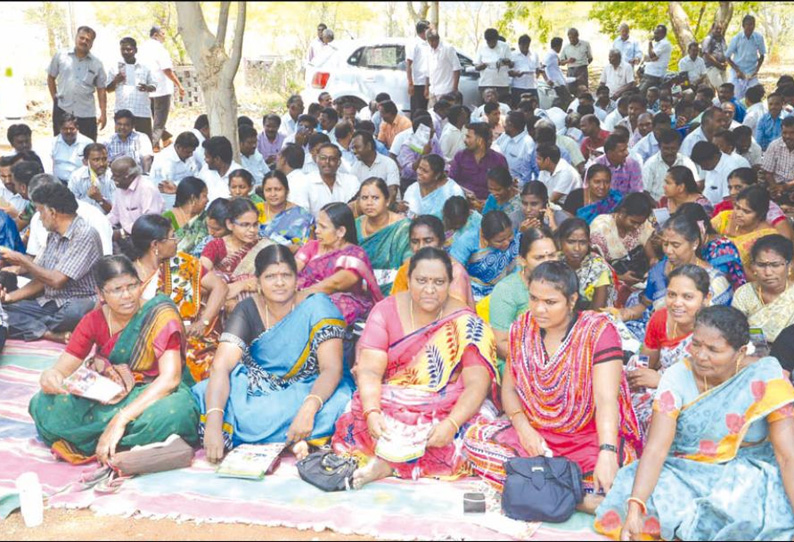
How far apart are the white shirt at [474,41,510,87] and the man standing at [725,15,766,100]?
3.29 metres

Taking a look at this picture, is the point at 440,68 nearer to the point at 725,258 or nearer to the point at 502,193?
the point at 502,193

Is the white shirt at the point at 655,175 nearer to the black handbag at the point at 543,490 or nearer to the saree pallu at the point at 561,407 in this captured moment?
the saree pallu at the point at 561,407

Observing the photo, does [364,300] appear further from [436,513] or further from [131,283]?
[436,513]

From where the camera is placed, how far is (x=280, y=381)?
4750 mm

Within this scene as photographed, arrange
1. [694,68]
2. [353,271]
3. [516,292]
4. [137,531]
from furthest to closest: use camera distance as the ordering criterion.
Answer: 1. [694,68]
2. [353,271]
3. [516,292]
4. [137,531]

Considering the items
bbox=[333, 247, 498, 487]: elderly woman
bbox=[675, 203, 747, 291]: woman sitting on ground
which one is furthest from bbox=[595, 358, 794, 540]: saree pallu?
bbox=[675, 203, 747, 291]: woman sitting on ground

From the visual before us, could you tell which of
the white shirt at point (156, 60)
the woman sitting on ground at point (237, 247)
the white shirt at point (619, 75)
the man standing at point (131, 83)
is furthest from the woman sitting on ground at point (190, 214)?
the white shirt at point (619, 75)

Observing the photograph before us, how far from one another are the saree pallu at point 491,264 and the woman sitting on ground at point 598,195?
0.98 meters

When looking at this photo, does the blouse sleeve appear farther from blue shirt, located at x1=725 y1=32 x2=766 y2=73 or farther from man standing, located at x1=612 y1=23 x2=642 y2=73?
man standing, located at x1=612 y1=23 x2=642 y2=73

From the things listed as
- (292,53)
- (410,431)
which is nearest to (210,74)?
(410,431)

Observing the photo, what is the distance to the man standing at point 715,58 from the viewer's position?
14289 millimetres

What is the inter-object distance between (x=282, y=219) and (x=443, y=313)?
95.6 inches

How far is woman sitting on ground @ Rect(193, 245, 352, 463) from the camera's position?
14.7ft

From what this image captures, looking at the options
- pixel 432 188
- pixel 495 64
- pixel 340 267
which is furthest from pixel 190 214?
pixel 495 64
